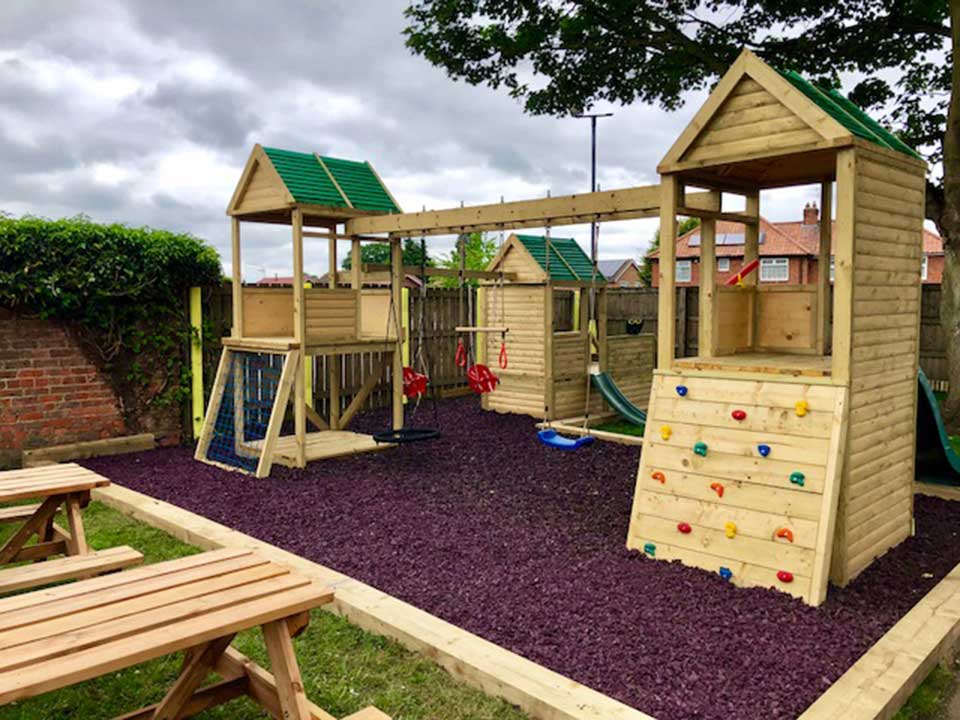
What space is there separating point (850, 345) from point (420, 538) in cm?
311

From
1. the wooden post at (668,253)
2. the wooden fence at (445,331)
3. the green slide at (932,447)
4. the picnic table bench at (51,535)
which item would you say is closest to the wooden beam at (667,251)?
the wooden post at (668,253)

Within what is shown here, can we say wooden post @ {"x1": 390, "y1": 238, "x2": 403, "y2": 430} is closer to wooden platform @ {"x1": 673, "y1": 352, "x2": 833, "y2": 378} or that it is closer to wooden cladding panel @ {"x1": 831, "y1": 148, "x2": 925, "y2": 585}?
wooden platform @ {"x1": 673, "y1": 352, "x2": 833, "y2": 378}

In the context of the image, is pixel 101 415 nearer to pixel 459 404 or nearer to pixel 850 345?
pixel 459 404

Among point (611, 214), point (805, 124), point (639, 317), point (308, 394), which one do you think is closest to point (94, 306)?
point (308, 394)

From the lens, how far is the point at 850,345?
14.9 ft

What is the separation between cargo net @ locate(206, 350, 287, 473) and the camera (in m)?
7.96

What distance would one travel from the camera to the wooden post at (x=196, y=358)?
892 cm

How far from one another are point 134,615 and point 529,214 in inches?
195

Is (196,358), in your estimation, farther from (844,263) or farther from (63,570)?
(844,263)

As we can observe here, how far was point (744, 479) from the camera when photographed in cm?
477

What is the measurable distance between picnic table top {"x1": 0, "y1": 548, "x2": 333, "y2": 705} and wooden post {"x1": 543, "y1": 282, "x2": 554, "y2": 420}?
7822 millimetres

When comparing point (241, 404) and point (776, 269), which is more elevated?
point (776, 269)

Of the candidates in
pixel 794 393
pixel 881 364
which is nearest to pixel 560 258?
pixel 881 364

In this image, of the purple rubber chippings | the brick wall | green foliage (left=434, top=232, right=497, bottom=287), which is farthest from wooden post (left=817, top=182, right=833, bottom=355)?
green foliage (left=434, top=232, right=497, bottom=287)
